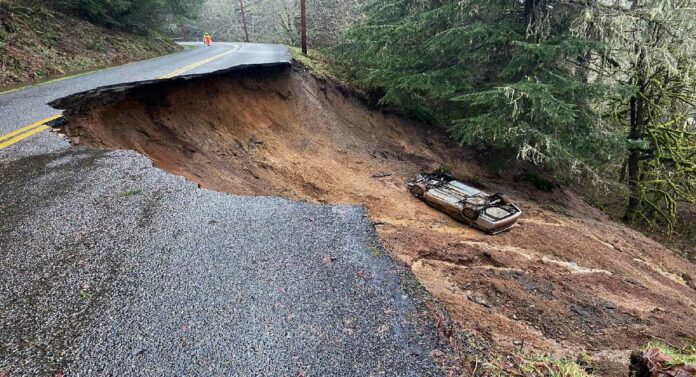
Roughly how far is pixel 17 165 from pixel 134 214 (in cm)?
216

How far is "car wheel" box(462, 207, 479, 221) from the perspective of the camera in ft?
22.1

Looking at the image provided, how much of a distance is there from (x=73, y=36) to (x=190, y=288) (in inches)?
601

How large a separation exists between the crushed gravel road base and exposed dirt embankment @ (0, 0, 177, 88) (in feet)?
26.0

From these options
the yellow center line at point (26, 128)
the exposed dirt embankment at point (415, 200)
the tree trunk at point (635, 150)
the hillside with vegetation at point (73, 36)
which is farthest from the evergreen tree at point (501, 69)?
the hillside with vegetation at point (73, 36)

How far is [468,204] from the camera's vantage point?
7.11 meters

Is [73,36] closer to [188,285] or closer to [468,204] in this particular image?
[188,285]

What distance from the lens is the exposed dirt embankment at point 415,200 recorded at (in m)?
3.89

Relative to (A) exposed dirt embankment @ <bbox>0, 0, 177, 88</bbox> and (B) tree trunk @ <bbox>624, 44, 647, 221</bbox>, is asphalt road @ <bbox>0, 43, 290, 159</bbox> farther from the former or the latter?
(B) tree trunk @ <bbox>624, 44, 647, 221</bbox>

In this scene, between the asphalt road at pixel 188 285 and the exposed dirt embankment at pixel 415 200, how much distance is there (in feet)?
2.38

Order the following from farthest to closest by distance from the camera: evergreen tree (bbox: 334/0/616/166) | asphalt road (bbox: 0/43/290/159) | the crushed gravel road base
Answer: evergreen tree (bbox: 334/0/616/166) < asphalt road (bbox: 0/43/290/159) < the crushed gravel road base

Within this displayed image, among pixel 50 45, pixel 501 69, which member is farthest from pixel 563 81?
pixel 50 45

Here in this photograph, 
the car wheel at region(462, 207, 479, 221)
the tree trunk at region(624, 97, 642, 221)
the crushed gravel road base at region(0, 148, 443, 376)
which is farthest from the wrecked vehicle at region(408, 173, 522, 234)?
the tree trunk at region(624, 97, 642, 221)

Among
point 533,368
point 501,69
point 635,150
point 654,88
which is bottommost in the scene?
point 635,150

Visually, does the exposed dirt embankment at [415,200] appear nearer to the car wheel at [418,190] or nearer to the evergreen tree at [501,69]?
the car wheel at [418,190]
